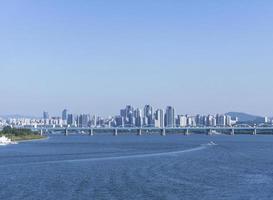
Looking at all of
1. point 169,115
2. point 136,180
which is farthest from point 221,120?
point 136,180

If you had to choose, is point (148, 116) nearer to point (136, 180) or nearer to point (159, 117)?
point (159, 117)

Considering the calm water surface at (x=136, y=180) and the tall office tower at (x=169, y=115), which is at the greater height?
the tall office tower at (x=169, y=115)

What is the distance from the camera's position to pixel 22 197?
22531 mm

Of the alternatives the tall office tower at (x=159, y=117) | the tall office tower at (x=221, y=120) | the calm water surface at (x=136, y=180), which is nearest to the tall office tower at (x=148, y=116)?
the tall office tower at (x=159, y=117)

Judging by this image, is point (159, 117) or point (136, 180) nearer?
point (136, 180)

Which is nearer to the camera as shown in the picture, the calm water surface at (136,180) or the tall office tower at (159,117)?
the calm water surface at (136,180)

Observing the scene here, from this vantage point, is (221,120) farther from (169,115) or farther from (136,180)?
(136,180)

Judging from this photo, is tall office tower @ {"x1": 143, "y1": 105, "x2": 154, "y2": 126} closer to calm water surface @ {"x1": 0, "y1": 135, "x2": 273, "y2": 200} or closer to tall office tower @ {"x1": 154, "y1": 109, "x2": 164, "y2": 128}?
tall office tower @ {"x1": 154, "y1": 109, "x2": 164, "y2": 128}

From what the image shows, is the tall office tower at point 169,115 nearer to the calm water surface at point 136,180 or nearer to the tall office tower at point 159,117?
the tall office tower at point 159,117

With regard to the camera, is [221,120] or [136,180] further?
[221,120]

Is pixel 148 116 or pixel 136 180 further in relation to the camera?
pixel 148 116

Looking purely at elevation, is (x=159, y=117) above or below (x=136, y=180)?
above

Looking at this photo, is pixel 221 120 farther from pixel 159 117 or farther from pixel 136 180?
pixel 136 180

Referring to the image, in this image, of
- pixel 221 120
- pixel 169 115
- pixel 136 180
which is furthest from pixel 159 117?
pixel 136 180
